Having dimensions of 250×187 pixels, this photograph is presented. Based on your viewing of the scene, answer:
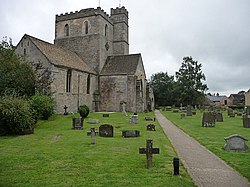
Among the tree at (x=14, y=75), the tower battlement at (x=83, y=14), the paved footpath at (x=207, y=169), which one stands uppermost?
the tower battlement at (x=83, y=14)

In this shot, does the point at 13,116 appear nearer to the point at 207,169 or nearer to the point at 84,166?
the point at 84,166

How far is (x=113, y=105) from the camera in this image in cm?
3631

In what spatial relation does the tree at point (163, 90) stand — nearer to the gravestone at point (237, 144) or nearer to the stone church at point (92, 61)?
the stone church at point (92, 61)

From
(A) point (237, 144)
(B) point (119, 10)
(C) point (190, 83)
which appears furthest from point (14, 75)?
(C) point (190, 83)

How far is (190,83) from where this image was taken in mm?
57906

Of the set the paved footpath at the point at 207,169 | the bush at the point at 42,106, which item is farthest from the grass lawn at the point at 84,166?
the bush at the point at 42,106

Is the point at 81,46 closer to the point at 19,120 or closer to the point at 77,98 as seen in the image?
the point at 77,98

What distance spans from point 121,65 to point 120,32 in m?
8.27

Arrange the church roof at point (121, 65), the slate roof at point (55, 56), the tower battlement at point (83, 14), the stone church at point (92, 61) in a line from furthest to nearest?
the tower battlement at point (83, 14) < the church roof at point (121, 65) < the stone church at point (92, 61) < the slate roof at point (55, 56)

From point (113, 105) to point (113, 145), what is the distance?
25.3 metres

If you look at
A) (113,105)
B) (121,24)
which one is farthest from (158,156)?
(121,24)

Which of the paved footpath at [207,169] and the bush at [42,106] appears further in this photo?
the bush at [42,106]

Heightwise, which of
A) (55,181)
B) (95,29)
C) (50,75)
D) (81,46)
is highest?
(95,29)

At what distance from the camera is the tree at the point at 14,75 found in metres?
21.6
